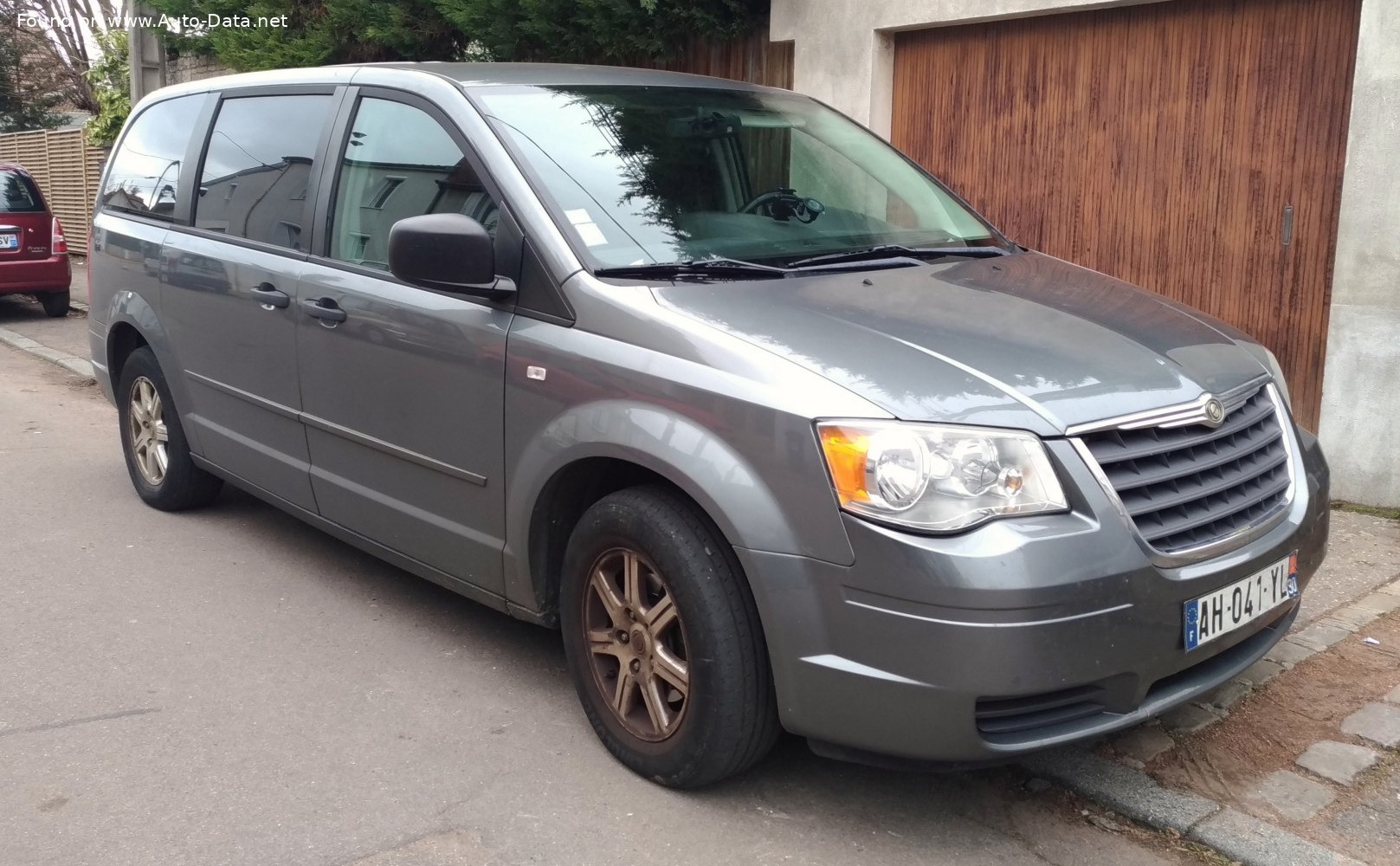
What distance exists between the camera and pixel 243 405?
4754 mm

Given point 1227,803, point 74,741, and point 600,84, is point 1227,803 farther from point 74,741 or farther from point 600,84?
point 74,741

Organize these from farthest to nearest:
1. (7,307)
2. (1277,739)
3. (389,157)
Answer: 1. (7,307)
2. (389,157)
3. (1277,739)

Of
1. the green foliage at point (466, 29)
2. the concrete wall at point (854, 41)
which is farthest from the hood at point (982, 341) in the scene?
the green foliage at point (466, 29)

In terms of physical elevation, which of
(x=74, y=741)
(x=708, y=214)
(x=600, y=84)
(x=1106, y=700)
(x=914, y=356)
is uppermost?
(x=600, y=84)

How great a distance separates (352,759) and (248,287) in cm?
193

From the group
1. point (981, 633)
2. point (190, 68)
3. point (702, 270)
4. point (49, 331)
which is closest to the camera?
point (981, 633)

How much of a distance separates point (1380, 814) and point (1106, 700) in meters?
0.88

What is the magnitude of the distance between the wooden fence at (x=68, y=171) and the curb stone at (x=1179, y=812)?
17698mm

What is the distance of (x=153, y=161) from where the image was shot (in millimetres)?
5629

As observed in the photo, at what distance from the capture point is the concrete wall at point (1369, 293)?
5.38 m

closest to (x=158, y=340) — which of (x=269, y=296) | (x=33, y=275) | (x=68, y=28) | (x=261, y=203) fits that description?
(x=261, y=203)

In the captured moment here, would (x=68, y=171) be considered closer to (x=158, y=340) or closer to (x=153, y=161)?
(x=153, y=161)

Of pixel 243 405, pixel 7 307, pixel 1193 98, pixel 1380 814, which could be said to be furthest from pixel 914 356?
pixel 7 307

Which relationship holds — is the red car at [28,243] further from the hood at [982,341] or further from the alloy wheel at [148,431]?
the hood at [982,341]
